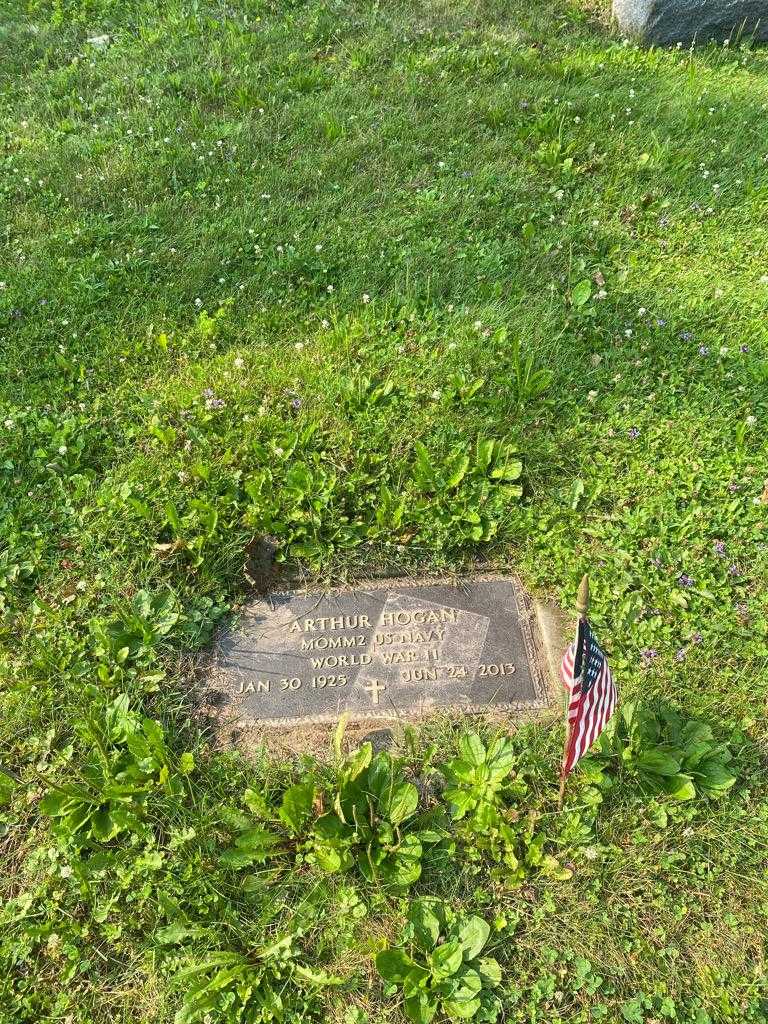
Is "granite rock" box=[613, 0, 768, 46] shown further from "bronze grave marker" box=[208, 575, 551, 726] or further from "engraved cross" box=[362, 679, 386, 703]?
"engraved cross" box=[362, 679, 386, 703]

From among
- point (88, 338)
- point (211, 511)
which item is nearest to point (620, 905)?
point (211, 511)

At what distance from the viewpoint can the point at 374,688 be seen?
2.97m

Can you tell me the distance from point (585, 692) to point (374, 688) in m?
0.92

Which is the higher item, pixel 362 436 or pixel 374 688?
pixel 362 436

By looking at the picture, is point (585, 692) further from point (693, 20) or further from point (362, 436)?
point (693, 20)

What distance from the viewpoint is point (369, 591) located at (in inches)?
130

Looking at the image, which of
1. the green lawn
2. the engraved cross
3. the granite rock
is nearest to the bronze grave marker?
the engraved cross

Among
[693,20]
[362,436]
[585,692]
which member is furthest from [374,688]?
[693,20]

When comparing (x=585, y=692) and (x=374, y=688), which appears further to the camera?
(x=374, y=688)

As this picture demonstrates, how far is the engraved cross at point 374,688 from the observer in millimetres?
2953

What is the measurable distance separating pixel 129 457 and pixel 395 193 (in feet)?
8.52

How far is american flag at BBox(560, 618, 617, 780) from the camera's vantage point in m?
2.31

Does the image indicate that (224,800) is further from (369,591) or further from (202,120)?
(202,120)

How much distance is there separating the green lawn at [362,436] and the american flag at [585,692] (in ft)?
1.11
